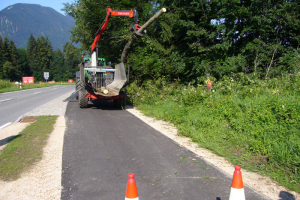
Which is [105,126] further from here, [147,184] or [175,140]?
[147,184]

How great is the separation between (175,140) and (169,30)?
11.5 metres

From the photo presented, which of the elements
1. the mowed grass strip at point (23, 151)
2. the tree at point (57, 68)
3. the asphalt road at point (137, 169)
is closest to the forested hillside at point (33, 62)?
the tree at point (57, 68)

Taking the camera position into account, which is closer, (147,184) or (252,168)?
(147,184)

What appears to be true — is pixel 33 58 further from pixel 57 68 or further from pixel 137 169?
pixel 137 169

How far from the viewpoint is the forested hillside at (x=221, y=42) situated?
1279 cm

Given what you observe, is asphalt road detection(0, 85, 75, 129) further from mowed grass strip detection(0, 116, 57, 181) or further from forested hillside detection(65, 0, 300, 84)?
forested hillside detection(65, 0, 300, 84)

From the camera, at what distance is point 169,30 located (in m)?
16.2

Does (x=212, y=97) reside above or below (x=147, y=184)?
above

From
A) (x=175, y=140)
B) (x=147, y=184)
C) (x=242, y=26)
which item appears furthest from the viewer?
(x=242, y=26)

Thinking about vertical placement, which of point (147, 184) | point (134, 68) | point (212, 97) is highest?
point (134, 68)

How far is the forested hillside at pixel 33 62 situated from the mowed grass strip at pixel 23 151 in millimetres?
75385

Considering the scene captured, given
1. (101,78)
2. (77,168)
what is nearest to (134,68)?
(101,78)

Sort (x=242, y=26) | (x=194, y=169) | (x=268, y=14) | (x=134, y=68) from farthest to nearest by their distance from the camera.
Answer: (x=134, y=68)
(x=242, y=26)
(x=268, y=14)
(x=194, y=169)

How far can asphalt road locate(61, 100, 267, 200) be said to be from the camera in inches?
140
